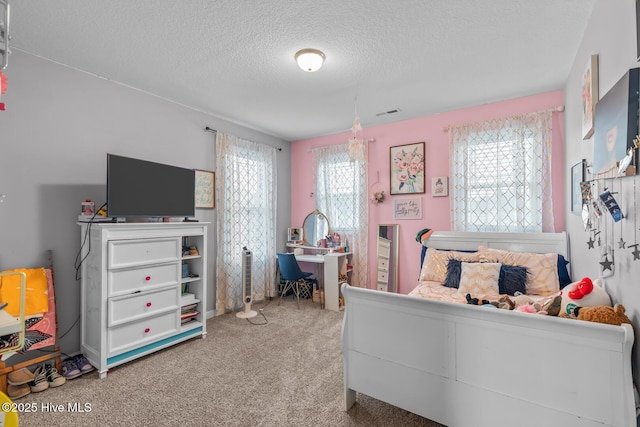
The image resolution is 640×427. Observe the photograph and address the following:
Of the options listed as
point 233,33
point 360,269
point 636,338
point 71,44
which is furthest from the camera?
point 360,269

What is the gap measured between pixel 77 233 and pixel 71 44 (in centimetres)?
153

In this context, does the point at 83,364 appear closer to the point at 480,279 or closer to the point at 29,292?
the point at 29,292

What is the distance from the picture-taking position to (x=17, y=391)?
2094 millimetres

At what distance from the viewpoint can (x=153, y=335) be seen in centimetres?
271

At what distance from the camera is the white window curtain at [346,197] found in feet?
14.3

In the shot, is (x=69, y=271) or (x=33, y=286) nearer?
(x=33, y=286)

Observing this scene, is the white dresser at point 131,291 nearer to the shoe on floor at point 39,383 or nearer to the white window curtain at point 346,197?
the shoe on floor at point 39,383

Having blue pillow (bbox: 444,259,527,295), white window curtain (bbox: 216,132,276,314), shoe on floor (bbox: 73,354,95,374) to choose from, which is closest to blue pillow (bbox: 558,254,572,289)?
blue pillow (bbox: 444,259,527,295)

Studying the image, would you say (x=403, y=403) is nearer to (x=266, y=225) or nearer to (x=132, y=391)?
(x=132, y=391)

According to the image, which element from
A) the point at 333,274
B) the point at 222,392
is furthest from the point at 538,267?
the point at 222,392

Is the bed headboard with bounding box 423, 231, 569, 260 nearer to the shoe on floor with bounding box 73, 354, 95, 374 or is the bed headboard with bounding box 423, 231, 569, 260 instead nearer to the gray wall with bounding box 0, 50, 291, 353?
the gray wall with bounding box 0, 50, 291, 353

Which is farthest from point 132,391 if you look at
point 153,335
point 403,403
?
point 403,403

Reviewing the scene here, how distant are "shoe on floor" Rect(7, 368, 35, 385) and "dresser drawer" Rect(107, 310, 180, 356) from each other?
1.59ft

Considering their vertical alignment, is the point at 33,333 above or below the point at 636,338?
below
